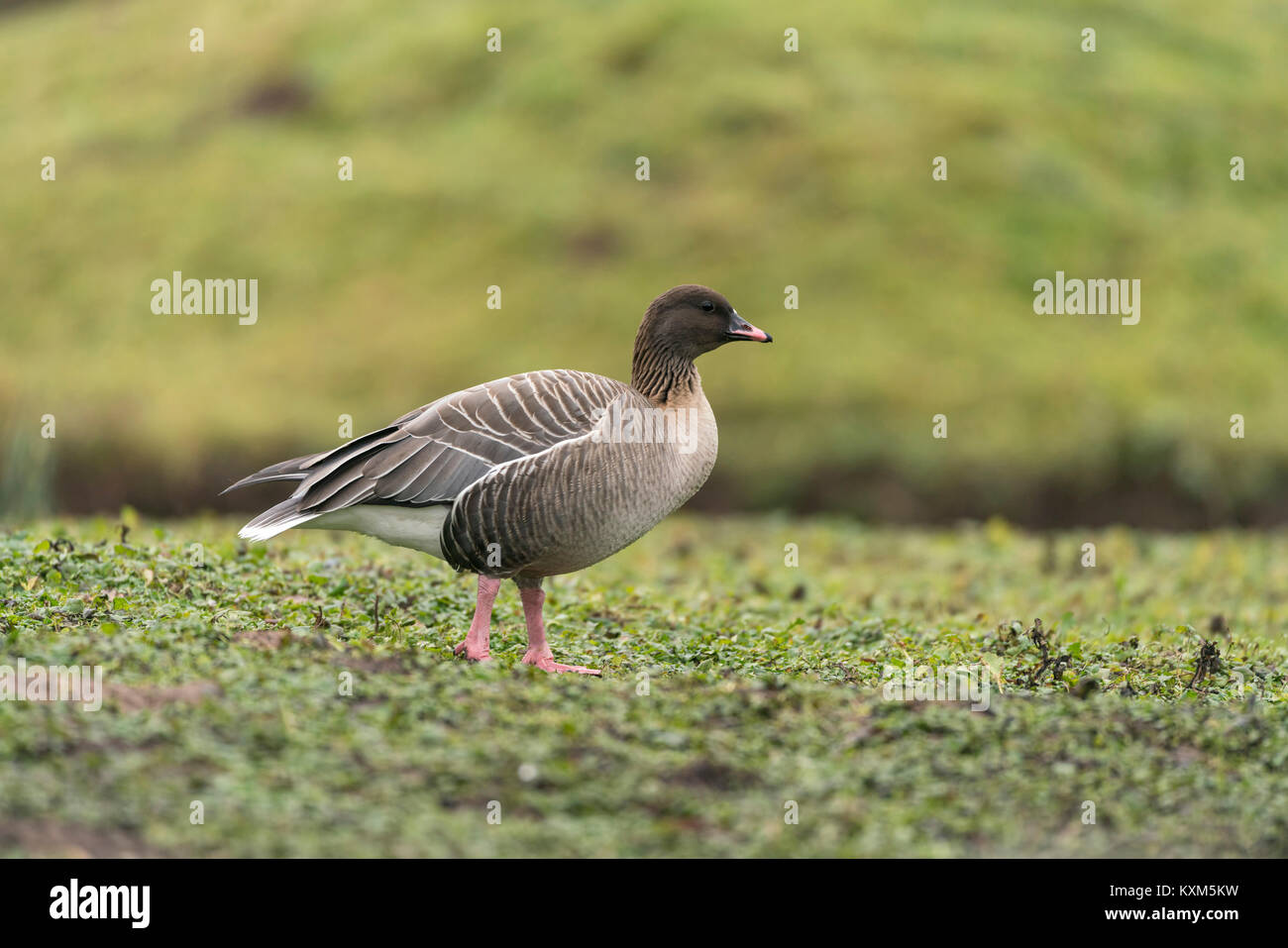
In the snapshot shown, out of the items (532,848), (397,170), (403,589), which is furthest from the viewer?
(397,170)

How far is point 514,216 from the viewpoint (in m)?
24.1

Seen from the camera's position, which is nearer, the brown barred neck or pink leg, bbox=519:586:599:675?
pink leg, bbox=519:586:599:675

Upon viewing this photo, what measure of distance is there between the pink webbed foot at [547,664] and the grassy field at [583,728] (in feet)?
0.69

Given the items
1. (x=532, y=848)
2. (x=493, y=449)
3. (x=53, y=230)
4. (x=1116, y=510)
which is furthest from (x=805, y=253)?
(x=532, y=848)

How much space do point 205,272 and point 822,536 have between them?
11.7 m

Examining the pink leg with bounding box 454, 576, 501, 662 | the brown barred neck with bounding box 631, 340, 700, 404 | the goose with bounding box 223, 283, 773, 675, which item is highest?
the brown barred neck with bounding box 631, 340, 700, 404

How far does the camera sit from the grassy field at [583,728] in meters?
6.34

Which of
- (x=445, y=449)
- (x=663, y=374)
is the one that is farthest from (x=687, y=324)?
(x=445, y=449)

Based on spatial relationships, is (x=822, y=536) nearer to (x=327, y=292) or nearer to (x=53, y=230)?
(x=327, y=292)

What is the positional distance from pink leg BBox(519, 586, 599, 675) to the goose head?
6.38 ft

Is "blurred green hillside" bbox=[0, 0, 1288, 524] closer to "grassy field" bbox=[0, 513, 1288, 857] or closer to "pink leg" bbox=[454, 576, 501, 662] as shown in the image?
"grassy field" bbox=[0, 513, 1288, 857]

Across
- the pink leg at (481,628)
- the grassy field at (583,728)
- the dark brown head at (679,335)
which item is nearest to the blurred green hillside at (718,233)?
the grassy field at (583,728)

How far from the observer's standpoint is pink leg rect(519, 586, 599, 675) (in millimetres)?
9055

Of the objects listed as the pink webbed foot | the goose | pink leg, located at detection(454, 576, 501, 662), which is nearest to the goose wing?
the goose
